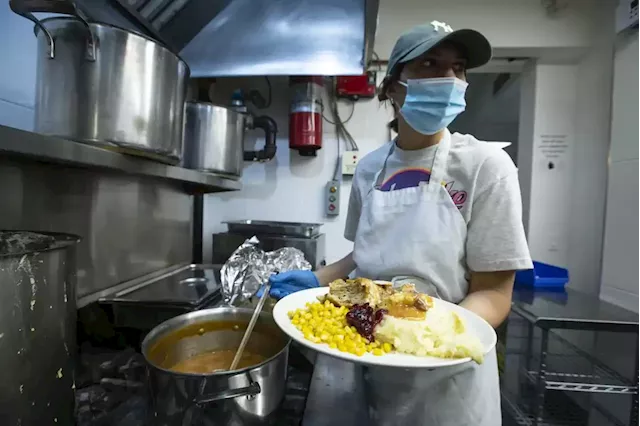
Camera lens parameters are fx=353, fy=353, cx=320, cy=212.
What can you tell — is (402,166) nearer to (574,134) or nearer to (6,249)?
(6,249)

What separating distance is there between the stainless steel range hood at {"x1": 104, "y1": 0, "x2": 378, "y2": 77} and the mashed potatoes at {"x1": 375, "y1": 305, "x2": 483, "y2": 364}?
46.7 inches

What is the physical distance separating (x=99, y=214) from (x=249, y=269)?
0.50m

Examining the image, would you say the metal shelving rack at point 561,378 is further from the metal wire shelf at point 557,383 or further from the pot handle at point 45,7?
the pot handle at point 45,7

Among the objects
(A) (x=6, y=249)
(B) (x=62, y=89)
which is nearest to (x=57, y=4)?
(B) (x=62, y=89)

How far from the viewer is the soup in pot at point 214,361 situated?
707mm

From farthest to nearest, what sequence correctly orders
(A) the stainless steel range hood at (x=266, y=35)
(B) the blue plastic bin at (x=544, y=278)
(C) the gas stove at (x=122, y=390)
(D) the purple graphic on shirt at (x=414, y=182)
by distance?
(B) the blue plastic bin at (x=544, y=278)
(A) the stainless steel range hood at (x=266, y=35)
(D) the purple graphic on shirt at (x=414, y=182)
(C) the gas stove at (x=122, y=390)

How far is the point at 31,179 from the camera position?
2.84 feet

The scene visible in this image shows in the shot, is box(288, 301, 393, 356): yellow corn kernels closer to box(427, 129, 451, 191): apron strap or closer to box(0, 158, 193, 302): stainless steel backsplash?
box(427, 129, 451, 191): apron strap

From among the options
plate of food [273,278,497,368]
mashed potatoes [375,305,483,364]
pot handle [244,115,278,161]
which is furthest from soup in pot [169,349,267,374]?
pot handle [244,115,278,161]

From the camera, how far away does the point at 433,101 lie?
2.77 ft

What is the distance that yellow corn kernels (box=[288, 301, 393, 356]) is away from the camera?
564 millimetres

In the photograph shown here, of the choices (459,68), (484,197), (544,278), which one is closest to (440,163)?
(484,197)

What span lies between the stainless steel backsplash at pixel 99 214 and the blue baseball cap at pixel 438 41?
0.94 m

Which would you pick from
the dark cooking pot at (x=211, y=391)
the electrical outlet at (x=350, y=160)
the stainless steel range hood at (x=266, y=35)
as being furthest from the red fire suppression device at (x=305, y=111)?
the dark cooking pot at (x=211, y=391)
